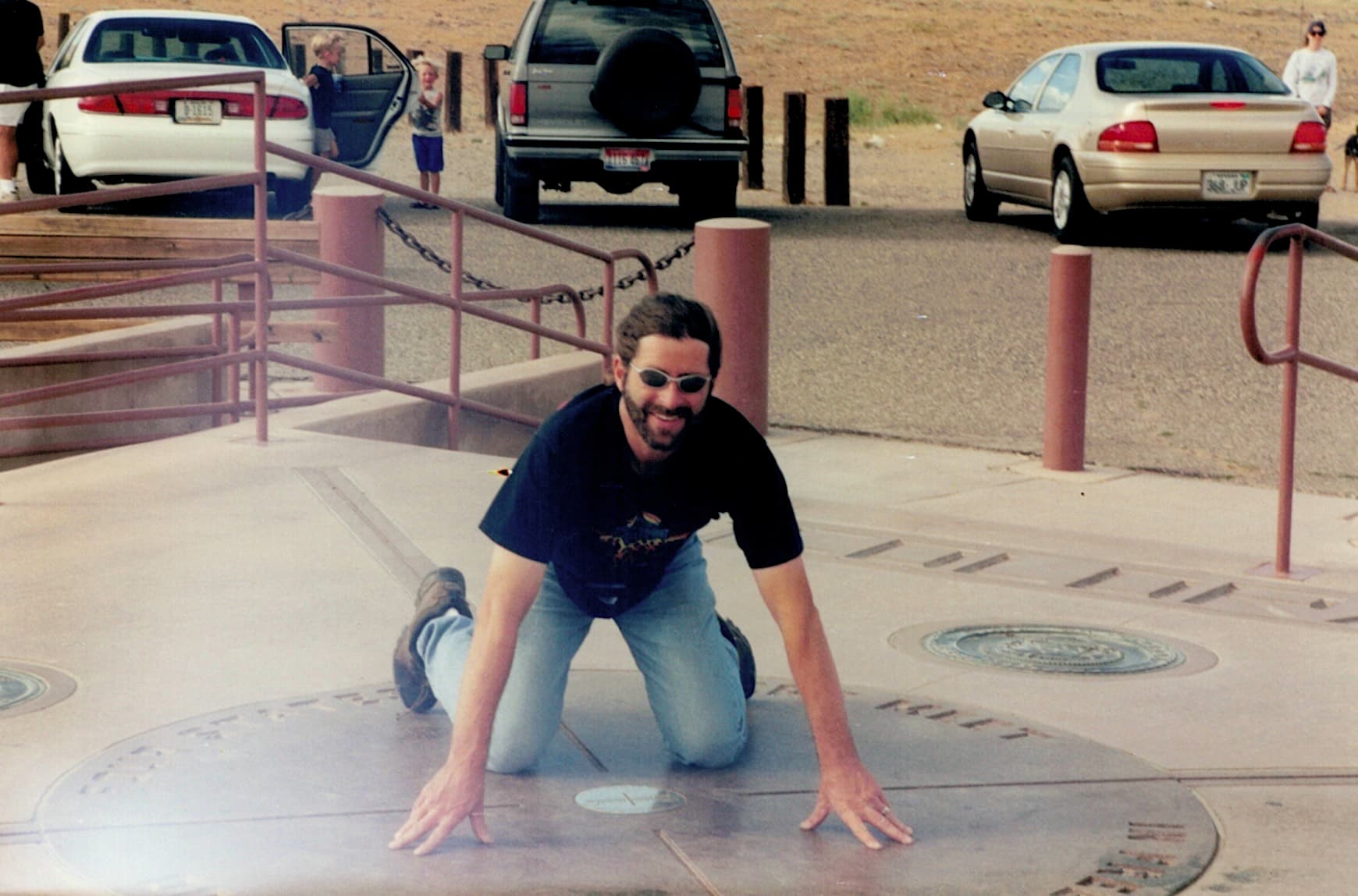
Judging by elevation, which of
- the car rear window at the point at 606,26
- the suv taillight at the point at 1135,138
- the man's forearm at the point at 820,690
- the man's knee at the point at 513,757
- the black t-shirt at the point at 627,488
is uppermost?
the car rear window at the point at 606,26

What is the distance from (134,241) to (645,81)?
6480mm

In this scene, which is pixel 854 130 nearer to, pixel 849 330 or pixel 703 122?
pixel 703 122

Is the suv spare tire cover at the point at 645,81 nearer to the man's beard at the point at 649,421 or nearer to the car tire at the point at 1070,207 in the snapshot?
the car tire at the point at 1070,207

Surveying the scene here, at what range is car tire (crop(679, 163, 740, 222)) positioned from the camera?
55.4 ft

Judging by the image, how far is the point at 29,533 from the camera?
6.59m

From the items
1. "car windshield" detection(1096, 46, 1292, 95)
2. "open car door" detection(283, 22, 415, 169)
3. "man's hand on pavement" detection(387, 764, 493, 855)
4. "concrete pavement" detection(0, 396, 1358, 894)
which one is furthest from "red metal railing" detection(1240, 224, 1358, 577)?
"open car door" detection(283, 22, 415, 169)

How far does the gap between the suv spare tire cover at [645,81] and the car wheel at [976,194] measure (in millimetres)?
3154

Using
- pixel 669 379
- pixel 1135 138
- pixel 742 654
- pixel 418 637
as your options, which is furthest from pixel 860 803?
pixel 1135 138

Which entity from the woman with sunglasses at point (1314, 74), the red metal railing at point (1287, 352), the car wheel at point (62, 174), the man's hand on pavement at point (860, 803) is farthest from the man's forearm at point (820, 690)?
the woman with sunglasses at point (1314, 74)

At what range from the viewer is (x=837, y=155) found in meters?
→ 20.0

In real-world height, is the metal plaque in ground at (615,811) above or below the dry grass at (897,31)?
below

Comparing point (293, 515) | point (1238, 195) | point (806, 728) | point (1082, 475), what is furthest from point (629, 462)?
point (1238, 195)

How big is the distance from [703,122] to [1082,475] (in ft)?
28.4

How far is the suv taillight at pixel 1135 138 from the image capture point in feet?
51.1
